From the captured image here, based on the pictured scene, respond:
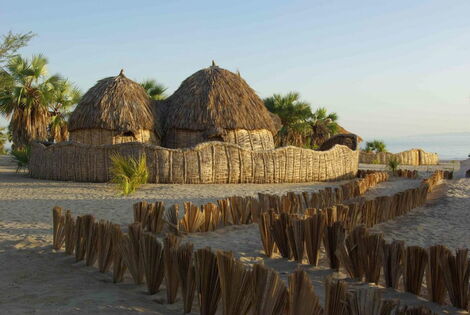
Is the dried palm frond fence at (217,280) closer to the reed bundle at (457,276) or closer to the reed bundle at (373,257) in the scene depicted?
the reed bundle at (457,276)

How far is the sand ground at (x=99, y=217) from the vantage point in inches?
131

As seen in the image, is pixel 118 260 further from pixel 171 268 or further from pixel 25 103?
pixel 25 103

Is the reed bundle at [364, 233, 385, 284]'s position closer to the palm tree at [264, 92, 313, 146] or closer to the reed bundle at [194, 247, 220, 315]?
the reed bundle at [194, 247, 220, 315]

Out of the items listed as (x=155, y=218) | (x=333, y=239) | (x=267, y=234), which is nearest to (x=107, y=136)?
(x=155, y=218)

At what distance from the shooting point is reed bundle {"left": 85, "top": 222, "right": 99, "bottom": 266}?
4238 mm

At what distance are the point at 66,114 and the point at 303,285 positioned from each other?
906 inches

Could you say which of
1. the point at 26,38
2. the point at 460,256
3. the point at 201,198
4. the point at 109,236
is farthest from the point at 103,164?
the point at 460,256

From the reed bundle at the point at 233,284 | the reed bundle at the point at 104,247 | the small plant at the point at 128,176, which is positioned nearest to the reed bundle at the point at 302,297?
the reed bundle at the point at 233,284

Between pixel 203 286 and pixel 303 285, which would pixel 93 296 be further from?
pixel 303 285

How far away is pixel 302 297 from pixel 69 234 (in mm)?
3012

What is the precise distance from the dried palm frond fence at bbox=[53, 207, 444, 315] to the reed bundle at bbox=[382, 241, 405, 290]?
0.38 meters

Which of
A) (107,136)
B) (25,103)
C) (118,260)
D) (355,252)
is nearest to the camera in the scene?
(118,260)

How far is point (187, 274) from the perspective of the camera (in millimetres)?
3166

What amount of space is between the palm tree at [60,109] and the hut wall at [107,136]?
24.3ft
